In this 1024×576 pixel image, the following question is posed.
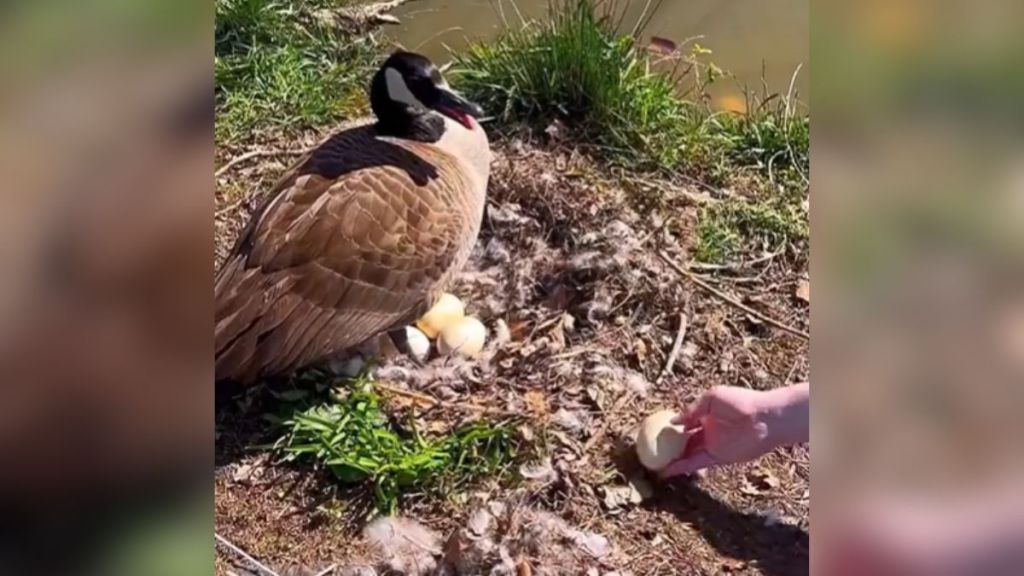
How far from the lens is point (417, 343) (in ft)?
5.89

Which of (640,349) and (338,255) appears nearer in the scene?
(338,255)

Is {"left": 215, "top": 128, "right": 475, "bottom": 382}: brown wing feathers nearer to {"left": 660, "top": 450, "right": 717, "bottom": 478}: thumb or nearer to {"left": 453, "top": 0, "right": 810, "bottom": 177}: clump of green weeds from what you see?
{"left": 453, "top": 0, "right": 810, "bottom": 177}: clump of green weeds

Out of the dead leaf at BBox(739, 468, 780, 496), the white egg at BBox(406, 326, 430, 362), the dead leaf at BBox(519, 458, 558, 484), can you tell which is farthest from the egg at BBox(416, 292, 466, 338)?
the dead leaf at BBox(739, 468, 780, 496)

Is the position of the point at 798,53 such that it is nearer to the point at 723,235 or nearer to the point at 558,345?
the point at 723,235

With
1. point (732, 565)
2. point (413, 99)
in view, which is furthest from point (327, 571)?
point (413, 99)

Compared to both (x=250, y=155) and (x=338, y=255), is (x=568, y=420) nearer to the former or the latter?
(x=338, y=255)

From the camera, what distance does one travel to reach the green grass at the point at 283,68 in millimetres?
1763

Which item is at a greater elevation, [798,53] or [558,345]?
[798,53]

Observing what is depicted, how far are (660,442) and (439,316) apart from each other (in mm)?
381

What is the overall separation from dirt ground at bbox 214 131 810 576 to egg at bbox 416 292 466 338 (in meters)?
0.03

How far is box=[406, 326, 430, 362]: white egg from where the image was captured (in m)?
1.79
